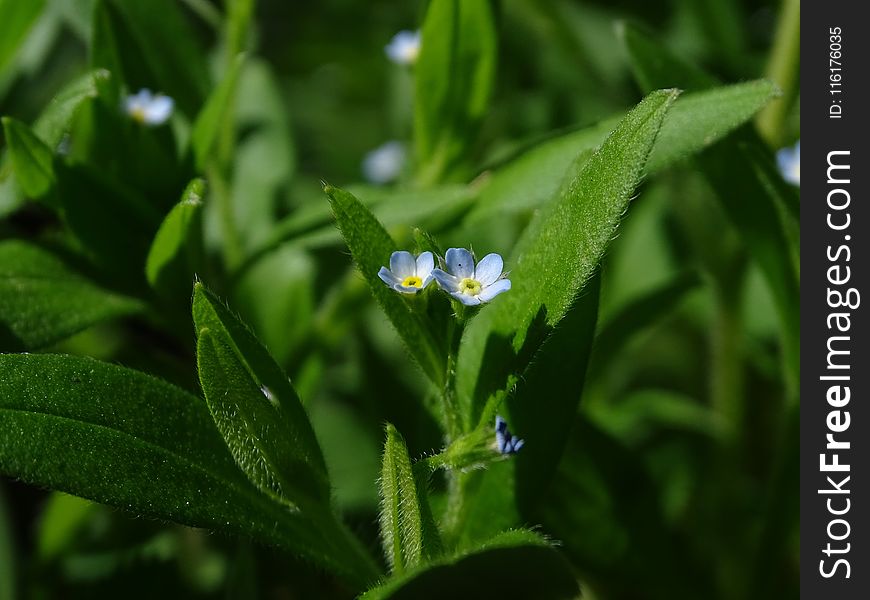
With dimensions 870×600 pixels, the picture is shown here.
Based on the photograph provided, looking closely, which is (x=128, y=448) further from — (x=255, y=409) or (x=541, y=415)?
(x=541, y=415)

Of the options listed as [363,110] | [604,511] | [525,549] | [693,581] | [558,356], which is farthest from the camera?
[363,110]

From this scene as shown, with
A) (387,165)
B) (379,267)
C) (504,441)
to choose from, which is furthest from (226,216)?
(504,441)

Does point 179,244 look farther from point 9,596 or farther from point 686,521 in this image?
point 686,521

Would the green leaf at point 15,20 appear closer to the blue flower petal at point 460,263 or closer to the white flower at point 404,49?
the white flower at point 404,49

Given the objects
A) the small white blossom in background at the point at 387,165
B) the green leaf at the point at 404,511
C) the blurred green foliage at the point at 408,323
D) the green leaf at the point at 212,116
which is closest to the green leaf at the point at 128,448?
the blurred green foliage at the point at 408,323

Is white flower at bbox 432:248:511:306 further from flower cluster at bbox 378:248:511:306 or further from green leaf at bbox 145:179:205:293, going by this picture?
green leaf at bbox 145:179:205:293

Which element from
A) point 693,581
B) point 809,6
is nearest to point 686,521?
point 693,581
